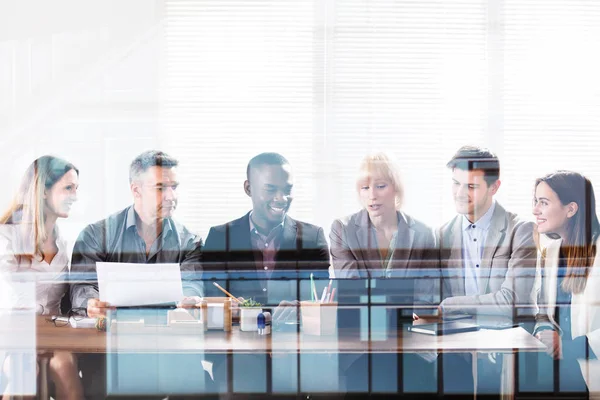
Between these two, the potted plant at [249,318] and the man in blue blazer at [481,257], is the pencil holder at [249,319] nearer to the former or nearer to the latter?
the potted plant at [249,318]

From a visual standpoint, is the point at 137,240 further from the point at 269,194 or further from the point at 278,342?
the point at 278,342

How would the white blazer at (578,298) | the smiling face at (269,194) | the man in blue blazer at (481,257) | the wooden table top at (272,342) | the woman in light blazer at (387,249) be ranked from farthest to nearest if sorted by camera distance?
the smiling face at (269,194)
the woman in light blazer at (387,249)
the man in blue blazer at (481,257)
the white blazer at (578,298)
the wooden table top at (272,342)

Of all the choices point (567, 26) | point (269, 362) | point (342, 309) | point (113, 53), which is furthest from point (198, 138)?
point (567, 26)

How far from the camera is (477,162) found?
2.75 m

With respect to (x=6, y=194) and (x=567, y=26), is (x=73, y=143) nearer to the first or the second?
(x=6, y=194)

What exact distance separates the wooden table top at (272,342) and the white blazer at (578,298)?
1.16ft

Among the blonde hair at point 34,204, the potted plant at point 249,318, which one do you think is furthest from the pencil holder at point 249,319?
the blonde hair at point 34,204

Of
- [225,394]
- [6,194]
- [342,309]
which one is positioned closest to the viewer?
[342,309]

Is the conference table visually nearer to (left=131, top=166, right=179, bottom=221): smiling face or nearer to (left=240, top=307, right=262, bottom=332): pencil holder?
Result: (left=240, top=307, right=262, bottom=332): pencil holder

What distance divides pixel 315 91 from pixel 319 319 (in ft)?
5.25

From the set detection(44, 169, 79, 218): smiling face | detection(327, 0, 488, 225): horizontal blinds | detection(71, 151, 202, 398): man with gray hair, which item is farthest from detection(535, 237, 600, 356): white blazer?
detection(44, 169, 79, 218): smiling face

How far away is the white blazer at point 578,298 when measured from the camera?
2152 millimetres

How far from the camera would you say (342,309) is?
2.05m

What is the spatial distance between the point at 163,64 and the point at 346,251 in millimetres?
1467
